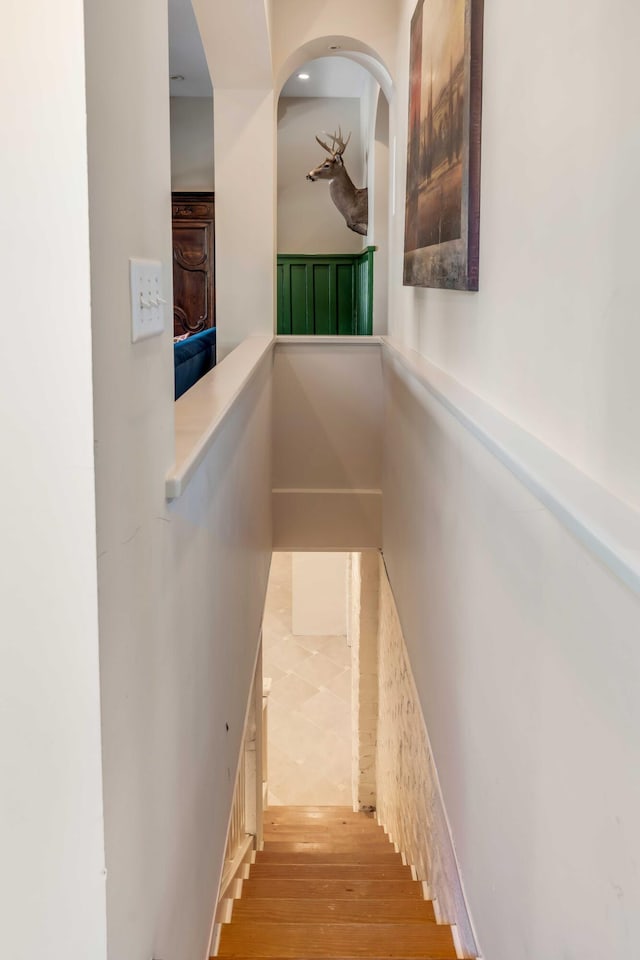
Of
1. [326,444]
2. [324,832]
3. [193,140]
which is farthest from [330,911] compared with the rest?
[193,140]

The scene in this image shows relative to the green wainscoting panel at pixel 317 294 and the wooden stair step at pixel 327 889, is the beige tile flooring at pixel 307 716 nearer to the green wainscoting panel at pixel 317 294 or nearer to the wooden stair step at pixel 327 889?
the green wainscoting panel at pixel 317 294

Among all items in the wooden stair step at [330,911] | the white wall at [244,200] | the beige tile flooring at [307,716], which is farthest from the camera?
the beige tile flooring at [307,716]

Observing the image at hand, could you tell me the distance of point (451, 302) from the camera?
8.57 feet

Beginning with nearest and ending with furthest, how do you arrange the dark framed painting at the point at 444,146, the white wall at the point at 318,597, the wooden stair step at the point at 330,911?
1. the dark framed painting at the point at 444,146
2. the wooden stair step at the point at 330,911
3. the white wall at the point at 318,597

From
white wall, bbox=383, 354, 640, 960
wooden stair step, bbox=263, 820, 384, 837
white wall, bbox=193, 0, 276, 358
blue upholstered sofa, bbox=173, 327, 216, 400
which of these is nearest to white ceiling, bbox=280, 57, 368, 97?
white wall, bbox=193, 0, 276, 358

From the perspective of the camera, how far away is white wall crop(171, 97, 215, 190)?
7.32m

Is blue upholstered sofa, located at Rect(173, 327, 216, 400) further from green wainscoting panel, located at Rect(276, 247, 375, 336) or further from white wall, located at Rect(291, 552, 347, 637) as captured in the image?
white wall, located at Rect(291, 552, 347, 637)

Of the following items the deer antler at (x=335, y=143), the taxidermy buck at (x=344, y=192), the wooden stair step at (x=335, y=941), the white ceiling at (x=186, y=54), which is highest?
the white ceiling at (x=186, y=54)

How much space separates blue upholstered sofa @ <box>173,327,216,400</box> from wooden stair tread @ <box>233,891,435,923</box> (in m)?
1.65

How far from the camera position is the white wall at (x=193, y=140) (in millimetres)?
7320

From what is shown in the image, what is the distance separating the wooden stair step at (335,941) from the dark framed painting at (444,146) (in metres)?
1.86

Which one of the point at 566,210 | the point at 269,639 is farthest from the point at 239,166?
the point at 269,639

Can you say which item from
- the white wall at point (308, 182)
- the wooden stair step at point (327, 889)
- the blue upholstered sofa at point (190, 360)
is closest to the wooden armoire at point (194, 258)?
the white wall at point (308, 182)

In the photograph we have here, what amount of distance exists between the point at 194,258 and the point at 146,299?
620 cm
